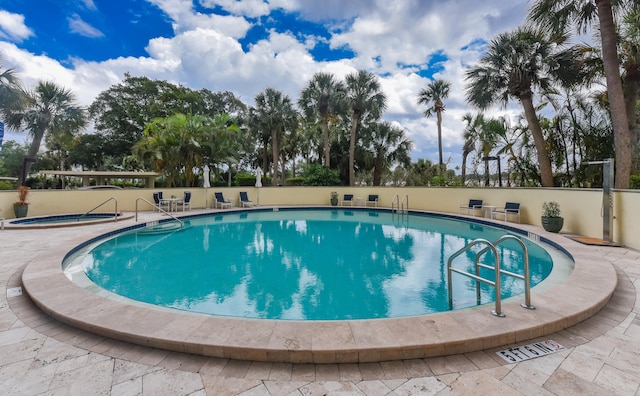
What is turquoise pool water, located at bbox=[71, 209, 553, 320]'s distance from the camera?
13.4 feet

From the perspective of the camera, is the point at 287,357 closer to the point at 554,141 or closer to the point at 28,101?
the point at 554,141

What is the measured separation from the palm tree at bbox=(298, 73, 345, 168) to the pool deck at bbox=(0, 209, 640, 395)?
17070mm

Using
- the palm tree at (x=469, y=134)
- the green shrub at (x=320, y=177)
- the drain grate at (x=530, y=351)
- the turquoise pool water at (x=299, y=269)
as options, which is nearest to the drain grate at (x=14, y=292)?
the turquoise pool water at (x=299, y=269)

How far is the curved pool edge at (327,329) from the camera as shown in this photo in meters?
2.36

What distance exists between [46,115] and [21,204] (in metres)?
8.36

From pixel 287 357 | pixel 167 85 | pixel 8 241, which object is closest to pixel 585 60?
pixel 287 357

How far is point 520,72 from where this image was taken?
436 inches

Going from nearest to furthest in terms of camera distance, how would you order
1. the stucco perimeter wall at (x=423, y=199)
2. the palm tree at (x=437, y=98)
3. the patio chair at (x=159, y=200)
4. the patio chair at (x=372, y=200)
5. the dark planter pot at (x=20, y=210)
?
the stucco perimeter wall at (x=423, y=199) < the dark planter pot at (x=20, y=210) < the patio chair at (x=159, y=200) < the patio chair at (x=372, y=200) < the palm tree at (x=437, y=98)

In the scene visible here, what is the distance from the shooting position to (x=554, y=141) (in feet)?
42.4

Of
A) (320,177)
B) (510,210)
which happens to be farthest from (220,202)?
(510,210)

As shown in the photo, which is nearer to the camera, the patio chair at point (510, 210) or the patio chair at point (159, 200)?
the patio chair at point (510, 210)

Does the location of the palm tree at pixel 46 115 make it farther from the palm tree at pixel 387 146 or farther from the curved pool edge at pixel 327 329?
the palm tree at pixel 387 146

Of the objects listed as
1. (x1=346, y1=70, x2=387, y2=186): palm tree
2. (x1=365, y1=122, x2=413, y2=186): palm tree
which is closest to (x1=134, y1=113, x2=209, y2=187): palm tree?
(x1=346, y1=70, x2=387, y2=186): palm tree

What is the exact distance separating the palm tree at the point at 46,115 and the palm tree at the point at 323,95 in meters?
13.9
